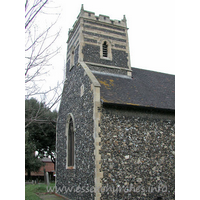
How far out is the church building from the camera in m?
8.49

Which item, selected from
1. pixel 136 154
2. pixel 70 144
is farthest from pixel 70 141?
pixel 136 154

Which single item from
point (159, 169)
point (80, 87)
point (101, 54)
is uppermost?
point (101, 54)

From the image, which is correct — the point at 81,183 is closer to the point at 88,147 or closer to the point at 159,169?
the point at 88,147

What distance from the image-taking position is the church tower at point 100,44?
1303cm

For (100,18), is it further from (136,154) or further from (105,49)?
(136,154)

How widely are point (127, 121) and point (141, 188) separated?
2.82 metres

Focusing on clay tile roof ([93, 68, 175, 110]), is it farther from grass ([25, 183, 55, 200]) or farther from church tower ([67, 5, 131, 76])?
grass ([25, 183, 55, 200])

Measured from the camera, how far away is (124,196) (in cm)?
827

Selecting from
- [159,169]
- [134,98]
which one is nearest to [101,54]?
[134,98]

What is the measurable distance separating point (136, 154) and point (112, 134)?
4.49ft

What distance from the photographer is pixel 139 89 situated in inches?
471

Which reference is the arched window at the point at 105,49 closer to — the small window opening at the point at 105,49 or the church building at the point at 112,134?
the small window opening at the point at 105,49

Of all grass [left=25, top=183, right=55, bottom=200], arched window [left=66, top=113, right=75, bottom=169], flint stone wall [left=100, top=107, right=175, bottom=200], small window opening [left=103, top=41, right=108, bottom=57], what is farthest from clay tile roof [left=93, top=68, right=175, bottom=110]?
grass [left=25, top=183, right=55, bottom=200]

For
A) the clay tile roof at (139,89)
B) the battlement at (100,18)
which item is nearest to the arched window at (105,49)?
the clay tile roof at (139,89)
